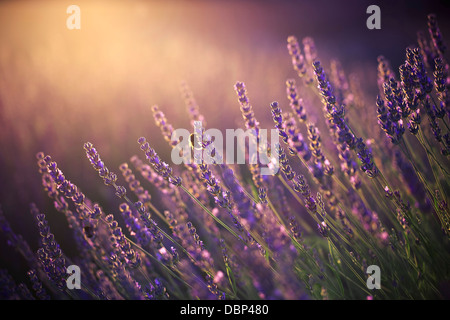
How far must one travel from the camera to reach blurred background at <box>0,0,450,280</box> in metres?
2.86

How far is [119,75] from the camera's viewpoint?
13.2ft

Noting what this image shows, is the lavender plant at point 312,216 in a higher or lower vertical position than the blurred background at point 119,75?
lower

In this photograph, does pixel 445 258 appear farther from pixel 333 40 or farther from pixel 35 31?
pixel 35 31

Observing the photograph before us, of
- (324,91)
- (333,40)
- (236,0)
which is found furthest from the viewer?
(236,0)

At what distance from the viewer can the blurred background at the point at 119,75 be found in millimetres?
2859

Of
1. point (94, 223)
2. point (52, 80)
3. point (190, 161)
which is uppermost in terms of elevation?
point (52, 80)

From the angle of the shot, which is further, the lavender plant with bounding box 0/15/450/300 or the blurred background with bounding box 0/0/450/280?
the blurred background with bounding box 0/0/450/280

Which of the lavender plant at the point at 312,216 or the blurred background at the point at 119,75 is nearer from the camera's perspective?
the lavender plant at the point at 312,216

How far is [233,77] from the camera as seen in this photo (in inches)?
155

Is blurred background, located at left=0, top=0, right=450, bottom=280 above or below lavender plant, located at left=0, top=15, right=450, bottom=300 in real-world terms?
above

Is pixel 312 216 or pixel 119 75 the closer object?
pixel 312 216

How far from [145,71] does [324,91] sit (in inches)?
138

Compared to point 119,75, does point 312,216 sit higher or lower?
lower

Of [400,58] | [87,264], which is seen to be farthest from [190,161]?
[400,58]
